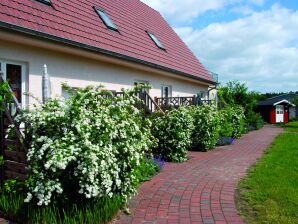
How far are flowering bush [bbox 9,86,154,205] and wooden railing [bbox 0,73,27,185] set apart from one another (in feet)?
0.94

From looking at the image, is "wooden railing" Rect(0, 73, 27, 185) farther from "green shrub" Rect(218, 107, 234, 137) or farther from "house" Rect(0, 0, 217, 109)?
"green shrub" Rect(218, 107, 234, 137)

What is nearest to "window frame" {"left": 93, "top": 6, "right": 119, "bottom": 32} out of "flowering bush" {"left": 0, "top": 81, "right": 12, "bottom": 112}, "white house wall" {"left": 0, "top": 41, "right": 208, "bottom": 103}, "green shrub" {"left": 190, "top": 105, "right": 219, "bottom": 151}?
"white house wall" {"left": 0, "top": 41, "right": 208, "bottom": 103}

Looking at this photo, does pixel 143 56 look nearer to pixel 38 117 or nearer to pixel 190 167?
pixel 190 167

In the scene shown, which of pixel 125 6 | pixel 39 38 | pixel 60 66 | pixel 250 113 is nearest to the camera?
pixel 39 38

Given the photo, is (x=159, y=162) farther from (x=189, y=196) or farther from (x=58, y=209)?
(x=58, y=209)

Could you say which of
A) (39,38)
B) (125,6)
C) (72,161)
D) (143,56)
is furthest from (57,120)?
(125,6)

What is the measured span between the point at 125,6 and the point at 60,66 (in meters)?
8.82

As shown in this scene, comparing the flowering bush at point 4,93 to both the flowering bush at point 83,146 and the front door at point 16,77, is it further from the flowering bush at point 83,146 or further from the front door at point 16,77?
the front door at point 16,77

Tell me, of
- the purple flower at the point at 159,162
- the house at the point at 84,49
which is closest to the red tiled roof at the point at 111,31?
the house at the point at 84,49

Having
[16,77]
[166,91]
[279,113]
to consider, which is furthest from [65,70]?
[279,113]

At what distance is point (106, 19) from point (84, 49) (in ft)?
12.6

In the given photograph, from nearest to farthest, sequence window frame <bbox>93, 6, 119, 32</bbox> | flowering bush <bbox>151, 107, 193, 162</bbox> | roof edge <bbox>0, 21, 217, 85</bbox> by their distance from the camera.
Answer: roof edge <bbox>0, 21, 217, 85</bbox> → flowering bush <bbox>151, 107, 193, 162</bbox> → window frame <bbox>93, 6, 119, 32</bbox>

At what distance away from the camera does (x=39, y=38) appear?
7969 mm

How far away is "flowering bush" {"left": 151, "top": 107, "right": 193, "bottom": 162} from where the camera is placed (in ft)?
31.9
